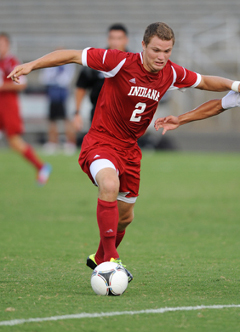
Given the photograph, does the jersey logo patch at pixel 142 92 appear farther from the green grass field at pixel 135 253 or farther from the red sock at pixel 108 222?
the green grass field at pixel 135 253

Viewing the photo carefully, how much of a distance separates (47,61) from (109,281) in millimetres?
1700

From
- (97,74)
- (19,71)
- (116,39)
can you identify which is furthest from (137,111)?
(97,74)

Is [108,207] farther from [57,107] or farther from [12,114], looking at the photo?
[57,107]

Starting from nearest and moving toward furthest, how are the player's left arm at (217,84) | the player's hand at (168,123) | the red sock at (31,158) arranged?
1. the player's left arm at (217,84)
2. the player's hand at (168,123)
3. the red sock at (31,158)

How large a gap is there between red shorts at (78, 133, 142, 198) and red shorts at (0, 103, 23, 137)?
6.44 m

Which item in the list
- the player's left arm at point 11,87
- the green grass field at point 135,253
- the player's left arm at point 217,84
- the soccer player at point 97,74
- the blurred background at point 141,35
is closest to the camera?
the green grass field at point 135,253

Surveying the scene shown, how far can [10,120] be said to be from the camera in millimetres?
11031

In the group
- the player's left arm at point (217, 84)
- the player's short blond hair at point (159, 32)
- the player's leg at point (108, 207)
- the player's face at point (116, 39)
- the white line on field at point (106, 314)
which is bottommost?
the white line on field at point (106, 314)

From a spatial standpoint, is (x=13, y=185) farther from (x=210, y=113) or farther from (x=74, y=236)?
(x=210, y=113)

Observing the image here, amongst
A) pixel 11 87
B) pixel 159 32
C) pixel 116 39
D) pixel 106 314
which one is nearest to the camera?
pixel 106 314

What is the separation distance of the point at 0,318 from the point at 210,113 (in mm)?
2568

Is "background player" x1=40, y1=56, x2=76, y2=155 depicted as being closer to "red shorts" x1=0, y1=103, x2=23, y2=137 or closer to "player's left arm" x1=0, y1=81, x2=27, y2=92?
"red shorts" x1=0, y1=103, x2=23, y2=137

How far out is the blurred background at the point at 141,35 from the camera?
766 inches

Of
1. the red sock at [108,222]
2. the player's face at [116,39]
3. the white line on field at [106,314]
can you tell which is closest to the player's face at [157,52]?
the red sock at [108,222]
